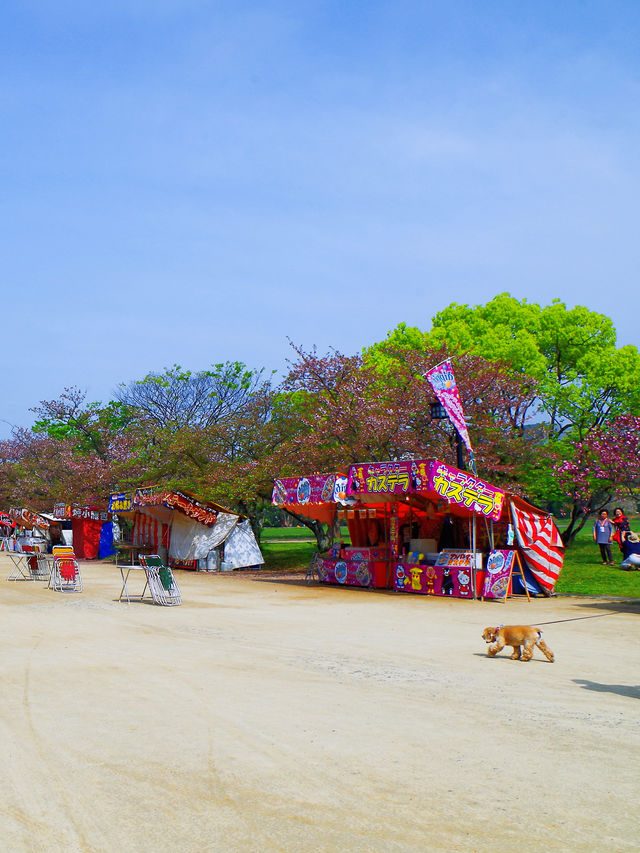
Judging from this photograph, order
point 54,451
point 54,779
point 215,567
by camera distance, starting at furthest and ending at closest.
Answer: point 54,451 → point 215,567 → point 54,779

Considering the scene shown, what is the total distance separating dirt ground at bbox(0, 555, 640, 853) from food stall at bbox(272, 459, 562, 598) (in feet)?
19.7

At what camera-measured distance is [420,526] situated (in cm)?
2042

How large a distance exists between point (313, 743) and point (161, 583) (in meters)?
11.0

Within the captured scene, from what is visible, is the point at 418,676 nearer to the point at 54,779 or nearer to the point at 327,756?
the point at 327,756

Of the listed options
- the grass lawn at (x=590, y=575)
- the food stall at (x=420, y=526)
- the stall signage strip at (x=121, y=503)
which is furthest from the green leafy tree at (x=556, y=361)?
the stall signage strip at (x=121, y=503)

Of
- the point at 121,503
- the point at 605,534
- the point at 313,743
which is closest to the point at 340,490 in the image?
the point at 605,534

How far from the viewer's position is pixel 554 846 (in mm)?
3842

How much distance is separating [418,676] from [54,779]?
4347mm

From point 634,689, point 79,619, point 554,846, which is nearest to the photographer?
point 554,846

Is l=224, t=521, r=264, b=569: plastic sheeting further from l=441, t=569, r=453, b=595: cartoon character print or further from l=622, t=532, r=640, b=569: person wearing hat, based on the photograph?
l=622, t=532, r=640, b=569: person wearing hat

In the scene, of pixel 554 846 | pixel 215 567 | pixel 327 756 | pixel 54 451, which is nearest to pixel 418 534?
pixel 215 567

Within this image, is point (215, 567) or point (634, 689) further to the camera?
point (215, 567)

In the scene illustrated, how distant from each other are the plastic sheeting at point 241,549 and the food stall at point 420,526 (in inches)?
254

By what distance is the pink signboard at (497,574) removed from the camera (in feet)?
56.0
